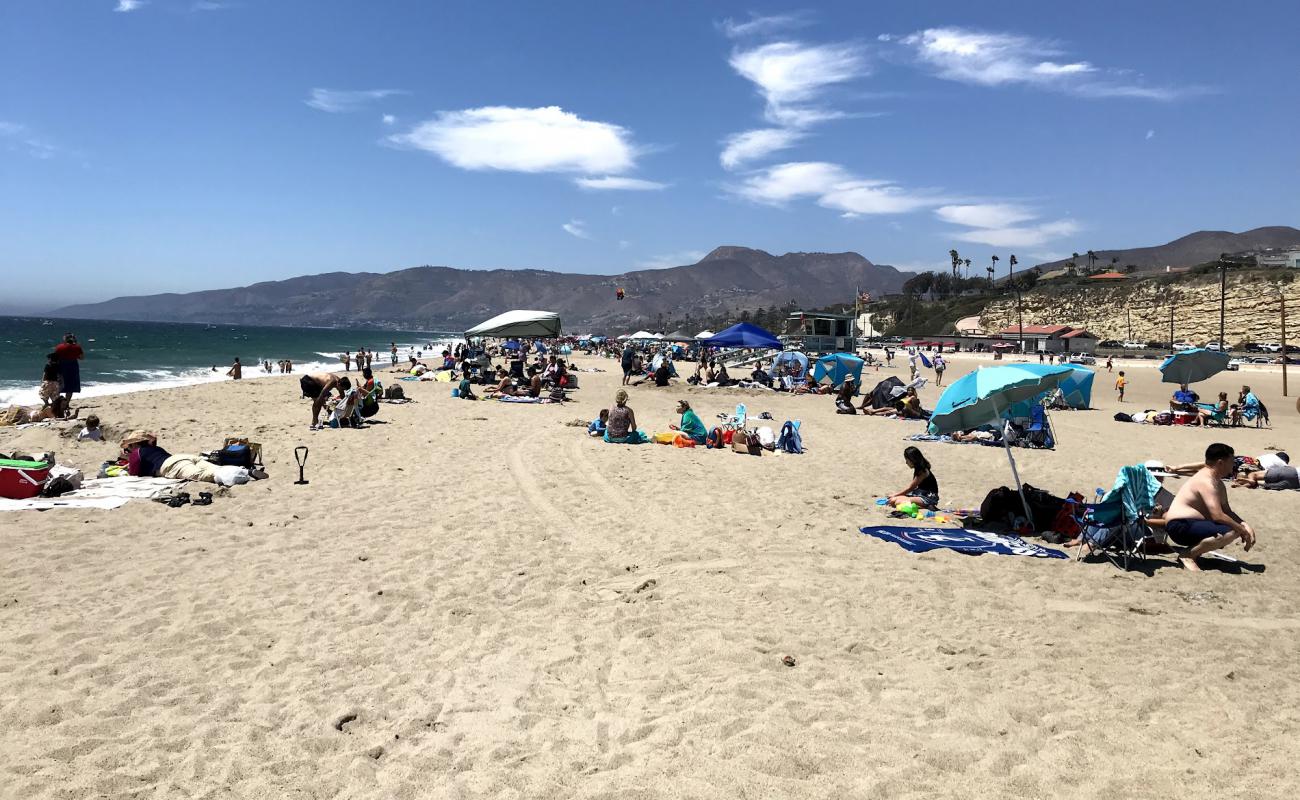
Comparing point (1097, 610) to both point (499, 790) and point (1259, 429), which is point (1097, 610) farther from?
point (1259, 429)

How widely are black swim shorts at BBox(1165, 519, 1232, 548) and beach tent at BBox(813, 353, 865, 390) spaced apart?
16.8 m

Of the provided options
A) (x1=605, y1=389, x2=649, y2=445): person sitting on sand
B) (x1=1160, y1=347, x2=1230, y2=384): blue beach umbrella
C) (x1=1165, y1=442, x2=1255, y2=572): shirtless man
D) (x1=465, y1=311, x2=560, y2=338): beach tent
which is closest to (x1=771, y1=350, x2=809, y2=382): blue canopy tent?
(x1=465, y1=311, x2=560, y2=338): beach tent

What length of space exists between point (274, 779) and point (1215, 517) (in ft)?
21.2

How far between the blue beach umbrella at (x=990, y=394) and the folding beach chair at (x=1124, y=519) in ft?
2.22

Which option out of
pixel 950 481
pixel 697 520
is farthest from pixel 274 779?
pixel 950 481

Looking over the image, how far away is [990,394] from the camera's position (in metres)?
6.17

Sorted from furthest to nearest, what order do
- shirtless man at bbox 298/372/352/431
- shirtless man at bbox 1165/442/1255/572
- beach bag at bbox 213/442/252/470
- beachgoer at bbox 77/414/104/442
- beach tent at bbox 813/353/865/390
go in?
beach tent at bbox 813/353/865/390
shirtless man at bbox 298/372/352/431
beachgoer at bbox 77/414/104/442
beach bag at bbox 213/442/252/470
shirtless man at bbox 1165/442/1255/572

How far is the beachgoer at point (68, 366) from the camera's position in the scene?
13297 mm

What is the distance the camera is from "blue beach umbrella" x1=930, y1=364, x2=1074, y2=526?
19.8ft

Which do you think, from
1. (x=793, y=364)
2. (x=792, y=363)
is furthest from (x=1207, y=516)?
(x=792, y=363)

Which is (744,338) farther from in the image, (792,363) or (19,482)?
(19,482)

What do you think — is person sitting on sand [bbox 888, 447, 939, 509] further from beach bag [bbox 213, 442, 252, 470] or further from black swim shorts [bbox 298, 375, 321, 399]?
black swim shorts [bbox 298, 375, 321, 399]

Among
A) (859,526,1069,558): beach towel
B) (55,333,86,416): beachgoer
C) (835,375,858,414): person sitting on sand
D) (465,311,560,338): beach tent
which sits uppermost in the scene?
(465,311,560,338): beach tent

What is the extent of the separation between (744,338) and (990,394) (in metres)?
14.5
